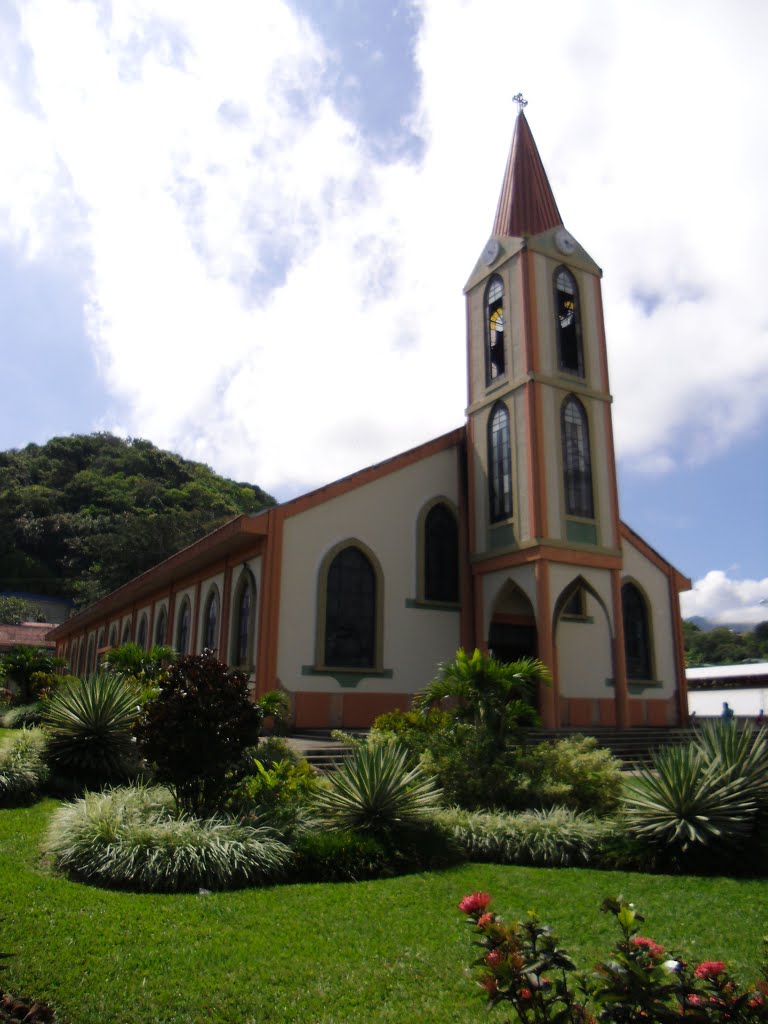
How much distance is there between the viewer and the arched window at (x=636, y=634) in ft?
71.6

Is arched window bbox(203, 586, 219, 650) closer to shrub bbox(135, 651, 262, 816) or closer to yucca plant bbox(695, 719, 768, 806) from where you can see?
shrub bbox(135, 651, 262, 816)

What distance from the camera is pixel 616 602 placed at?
18.9 meters

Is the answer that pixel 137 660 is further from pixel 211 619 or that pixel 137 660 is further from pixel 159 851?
pixel 159 851

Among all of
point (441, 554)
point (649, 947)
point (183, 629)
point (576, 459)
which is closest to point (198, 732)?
point (649, 947)

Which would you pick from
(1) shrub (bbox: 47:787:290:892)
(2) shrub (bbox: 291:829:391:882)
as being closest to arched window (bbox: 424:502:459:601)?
(2) shrub (bbox: 291:829:391:882)

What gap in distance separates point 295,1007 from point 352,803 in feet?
13.0

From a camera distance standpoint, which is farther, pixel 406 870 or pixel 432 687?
pixel 432 687

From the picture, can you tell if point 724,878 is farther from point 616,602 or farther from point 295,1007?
point 616,602

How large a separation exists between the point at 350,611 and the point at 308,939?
512 inches

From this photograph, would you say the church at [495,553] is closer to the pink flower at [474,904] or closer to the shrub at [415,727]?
the shrub at [415,727]

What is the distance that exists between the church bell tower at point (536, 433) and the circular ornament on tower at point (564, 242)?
1.5 inches

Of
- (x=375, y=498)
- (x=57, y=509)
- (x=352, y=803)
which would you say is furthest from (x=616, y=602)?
(x=57, y=509)

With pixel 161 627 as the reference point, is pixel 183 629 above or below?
below

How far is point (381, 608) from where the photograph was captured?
61.3 ft
